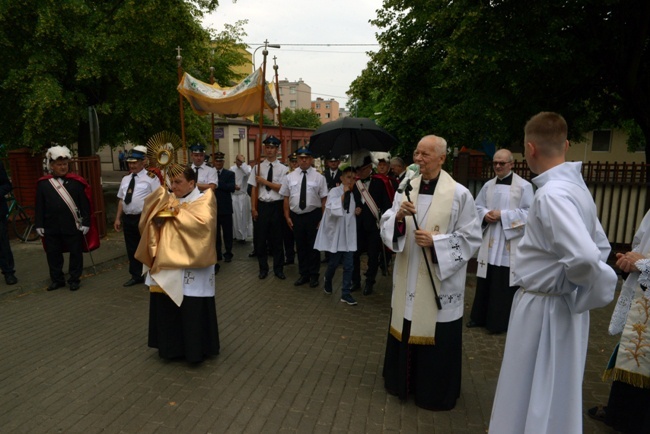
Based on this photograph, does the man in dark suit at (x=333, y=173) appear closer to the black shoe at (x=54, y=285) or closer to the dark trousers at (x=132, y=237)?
the dark trousers at (x=132, y=237)

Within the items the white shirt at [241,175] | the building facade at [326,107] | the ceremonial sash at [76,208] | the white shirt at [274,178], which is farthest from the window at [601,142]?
the building facade at [326,107]

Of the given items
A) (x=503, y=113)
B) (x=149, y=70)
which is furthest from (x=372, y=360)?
(x=149, y=70)

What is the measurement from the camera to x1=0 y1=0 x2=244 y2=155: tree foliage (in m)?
10.5

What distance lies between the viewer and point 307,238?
7.83m

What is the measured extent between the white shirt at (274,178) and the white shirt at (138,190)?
168 cm

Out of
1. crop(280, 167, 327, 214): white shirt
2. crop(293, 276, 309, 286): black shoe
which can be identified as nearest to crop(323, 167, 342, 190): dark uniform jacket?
crop(280, 167, 327, 214): white shirt

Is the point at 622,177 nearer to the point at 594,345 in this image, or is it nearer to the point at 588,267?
the point at 594,345

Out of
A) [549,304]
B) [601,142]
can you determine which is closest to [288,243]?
[549,304]

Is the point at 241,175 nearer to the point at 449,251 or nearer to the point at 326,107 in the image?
the point at 449,251

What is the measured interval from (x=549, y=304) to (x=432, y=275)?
119 cm

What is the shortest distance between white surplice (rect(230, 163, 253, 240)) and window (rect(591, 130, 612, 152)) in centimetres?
2550

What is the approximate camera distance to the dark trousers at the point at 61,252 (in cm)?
710

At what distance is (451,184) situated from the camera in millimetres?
3869

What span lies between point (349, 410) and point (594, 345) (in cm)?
323
